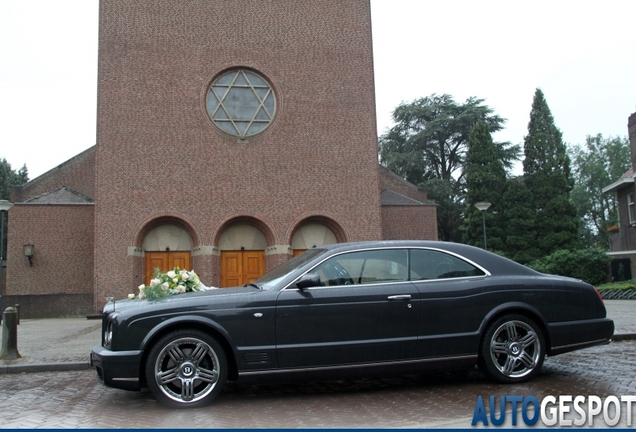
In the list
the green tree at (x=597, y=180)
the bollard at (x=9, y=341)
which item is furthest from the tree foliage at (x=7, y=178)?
the green tree at (x=597, y=180)

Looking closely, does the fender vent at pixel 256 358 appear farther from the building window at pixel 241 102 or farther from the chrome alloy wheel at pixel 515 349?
the building window at pixel 241 102

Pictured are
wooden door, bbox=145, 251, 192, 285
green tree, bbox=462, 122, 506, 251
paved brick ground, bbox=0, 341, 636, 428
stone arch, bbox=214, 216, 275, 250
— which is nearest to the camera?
paved brick ground, bbox=0, 341, 636, 428

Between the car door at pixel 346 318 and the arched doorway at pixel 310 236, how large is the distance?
54.6 ft

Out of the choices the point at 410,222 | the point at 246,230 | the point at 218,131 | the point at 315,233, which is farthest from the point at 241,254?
the point at 410,222

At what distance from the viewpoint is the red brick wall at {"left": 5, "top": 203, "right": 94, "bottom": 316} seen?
23.1 metres

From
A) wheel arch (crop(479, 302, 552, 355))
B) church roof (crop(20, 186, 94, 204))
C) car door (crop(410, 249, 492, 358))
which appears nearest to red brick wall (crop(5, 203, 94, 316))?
church roof (crop(20, 186, 94, 204))

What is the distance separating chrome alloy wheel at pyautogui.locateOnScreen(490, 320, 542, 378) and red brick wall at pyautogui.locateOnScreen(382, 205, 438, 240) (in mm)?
19070

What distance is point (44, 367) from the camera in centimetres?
896

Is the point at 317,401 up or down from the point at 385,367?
down

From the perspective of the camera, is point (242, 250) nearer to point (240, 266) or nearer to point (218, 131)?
point (240, 266)

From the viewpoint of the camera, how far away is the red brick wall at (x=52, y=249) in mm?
23094

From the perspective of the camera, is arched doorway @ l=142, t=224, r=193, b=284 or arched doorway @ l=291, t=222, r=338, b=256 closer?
arched doorway @ l=142, t=224, r=193, b=284

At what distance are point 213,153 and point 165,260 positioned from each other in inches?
169

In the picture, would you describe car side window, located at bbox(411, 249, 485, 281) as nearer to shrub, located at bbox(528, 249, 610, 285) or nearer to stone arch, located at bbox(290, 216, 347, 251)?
stone arch, located at bbox(290, 216, 347, 251)
